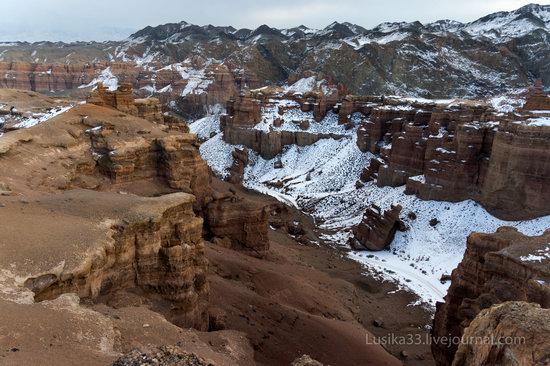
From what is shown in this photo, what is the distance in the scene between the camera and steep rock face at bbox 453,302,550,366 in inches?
300

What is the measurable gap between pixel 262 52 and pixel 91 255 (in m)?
140

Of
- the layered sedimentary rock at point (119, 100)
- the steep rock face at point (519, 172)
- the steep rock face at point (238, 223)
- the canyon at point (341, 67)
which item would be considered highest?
the canyon at point (341, 67)

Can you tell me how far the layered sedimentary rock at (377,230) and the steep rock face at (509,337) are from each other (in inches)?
1299

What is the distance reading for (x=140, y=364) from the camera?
7.69 metres

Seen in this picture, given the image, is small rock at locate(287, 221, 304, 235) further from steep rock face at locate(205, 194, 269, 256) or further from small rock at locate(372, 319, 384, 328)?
small rock at locate(372, 319, 384, 328)

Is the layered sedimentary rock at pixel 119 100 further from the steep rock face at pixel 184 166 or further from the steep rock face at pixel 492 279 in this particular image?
the steep rock face at pixel 492 279

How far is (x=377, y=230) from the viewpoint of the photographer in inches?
1667

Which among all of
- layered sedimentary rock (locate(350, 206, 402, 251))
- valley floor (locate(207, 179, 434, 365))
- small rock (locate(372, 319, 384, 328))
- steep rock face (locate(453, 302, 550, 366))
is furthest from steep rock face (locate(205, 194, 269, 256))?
steep rock face (locate(453, 302, 550, 366))

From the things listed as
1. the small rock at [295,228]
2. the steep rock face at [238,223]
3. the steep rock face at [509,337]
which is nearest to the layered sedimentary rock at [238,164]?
the small rock at [295,228]

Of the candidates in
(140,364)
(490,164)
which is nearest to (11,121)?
(140,364)

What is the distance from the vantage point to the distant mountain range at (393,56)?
116 m

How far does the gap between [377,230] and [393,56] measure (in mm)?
91113

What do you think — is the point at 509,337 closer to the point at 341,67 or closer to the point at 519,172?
the point at 519,172

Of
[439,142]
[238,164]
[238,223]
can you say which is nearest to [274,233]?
[238,223]
